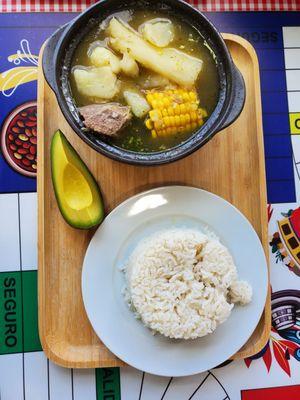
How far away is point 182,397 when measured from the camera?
6.10 ft

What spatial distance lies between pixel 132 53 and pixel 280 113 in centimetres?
66

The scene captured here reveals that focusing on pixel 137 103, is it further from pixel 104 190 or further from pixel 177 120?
pixel 104 190

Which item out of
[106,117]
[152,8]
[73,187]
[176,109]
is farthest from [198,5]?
[73,187]

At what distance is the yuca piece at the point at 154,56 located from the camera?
1583 mm

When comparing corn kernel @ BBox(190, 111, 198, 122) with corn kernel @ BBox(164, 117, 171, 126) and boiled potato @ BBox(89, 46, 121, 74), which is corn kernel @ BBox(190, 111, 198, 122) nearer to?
corn kernel @ BBox(164, 117, 171, 126)

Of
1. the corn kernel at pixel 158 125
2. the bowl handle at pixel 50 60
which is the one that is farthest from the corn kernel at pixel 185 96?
the bowl handle at pixel 50 60

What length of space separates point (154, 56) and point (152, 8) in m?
0.17

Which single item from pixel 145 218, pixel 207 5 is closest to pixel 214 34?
pixel 207 5

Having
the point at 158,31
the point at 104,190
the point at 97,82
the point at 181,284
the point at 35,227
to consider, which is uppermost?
the point at 158,31

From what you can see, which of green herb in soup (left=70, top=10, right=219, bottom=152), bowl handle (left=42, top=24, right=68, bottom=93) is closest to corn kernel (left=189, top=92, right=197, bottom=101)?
green herb in soup (left=70, top=10, right=219, bottom=152)

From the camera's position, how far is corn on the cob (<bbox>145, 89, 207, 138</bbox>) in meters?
1.57

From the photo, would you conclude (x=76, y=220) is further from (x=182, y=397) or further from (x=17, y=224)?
(x=182, y=397)

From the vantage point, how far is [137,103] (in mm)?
1587

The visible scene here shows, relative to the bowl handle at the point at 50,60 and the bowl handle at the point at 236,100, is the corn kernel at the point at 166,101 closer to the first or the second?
the bowl handle at the point at 236,100
